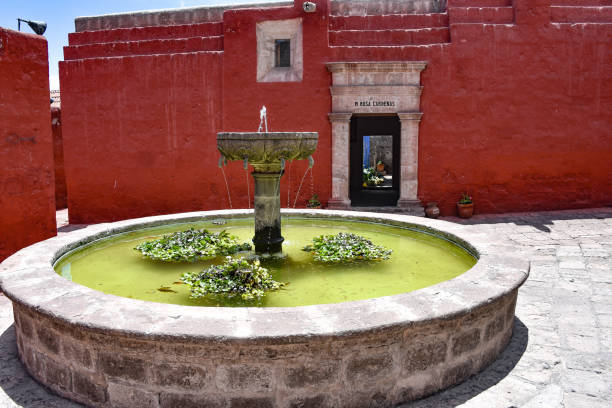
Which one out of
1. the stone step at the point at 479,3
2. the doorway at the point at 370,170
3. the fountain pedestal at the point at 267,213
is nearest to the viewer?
the fountain pedestal at the point at 267,213

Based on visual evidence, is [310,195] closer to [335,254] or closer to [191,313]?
[335,254]

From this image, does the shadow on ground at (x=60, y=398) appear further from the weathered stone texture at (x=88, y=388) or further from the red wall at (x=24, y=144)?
the red wall at (x=24, y=144)

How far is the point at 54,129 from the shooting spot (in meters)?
12.2

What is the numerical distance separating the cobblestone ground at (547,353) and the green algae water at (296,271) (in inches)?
23.0

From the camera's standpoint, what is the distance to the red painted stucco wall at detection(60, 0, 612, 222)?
31.3ft

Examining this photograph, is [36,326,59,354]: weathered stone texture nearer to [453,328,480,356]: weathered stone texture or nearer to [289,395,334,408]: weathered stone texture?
[289,395,334,408]: weathered stone texture

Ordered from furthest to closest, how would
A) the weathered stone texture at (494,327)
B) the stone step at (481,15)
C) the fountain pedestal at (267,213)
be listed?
1. the stone step at (481,15)
2. the fountain pedestal at (267,213)
3. the weathered stone texture at (494,327)

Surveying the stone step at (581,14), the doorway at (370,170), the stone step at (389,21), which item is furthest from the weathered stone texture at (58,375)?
the stone step at (581,14)

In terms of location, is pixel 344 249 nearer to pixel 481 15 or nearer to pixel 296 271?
pixel 296 271

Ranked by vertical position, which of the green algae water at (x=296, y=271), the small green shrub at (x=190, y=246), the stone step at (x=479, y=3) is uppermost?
the stone step at (x=479, y=3)

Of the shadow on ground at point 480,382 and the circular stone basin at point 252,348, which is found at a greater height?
the circular stone basin at point 252,348

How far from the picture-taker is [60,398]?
9.04 feet

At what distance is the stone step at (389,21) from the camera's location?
983 centimetres

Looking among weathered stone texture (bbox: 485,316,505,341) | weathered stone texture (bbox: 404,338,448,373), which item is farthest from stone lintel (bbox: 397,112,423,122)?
weathered stone texture (bbox: 404,338,448,373)
